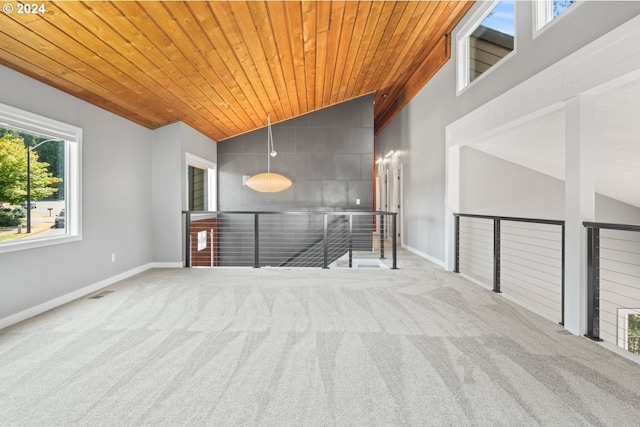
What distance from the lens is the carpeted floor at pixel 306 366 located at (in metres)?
1.74

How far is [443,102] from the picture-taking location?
18.0ft

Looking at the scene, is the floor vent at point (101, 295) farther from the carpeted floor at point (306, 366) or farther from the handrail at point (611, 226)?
the handrail at point (611, 226)

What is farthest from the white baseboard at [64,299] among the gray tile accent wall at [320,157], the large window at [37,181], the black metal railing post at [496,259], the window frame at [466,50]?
the window frame at [466,50]

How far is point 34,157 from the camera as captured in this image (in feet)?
11.1

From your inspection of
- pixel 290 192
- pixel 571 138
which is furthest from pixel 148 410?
pixel 290 192

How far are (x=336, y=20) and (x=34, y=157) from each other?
3374mm

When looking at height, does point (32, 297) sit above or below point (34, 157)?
below

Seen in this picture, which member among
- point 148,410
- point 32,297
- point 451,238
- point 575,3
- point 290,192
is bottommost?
point 148,410

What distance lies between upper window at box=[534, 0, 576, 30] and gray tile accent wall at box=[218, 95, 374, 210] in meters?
4.17

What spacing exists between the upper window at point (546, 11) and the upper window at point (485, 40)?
42cm

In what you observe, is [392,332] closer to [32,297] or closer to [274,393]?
[274,393]

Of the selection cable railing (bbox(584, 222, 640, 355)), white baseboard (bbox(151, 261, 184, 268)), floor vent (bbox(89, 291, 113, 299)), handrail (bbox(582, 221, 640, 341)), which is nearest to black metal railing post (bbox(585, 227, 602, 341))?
handrail (bbox(582, 221, 640, 341))

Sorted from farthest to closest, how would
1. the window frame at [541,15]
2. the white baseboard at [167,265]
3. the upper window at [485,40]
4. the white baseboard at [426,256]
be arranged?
the white baseboard at [426,256] < the white baseboard at [167,265] < the upper window at [485,40] < the window frame at [541,15]

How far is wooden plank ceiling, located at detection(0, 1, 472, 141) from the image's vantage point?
104 inches
